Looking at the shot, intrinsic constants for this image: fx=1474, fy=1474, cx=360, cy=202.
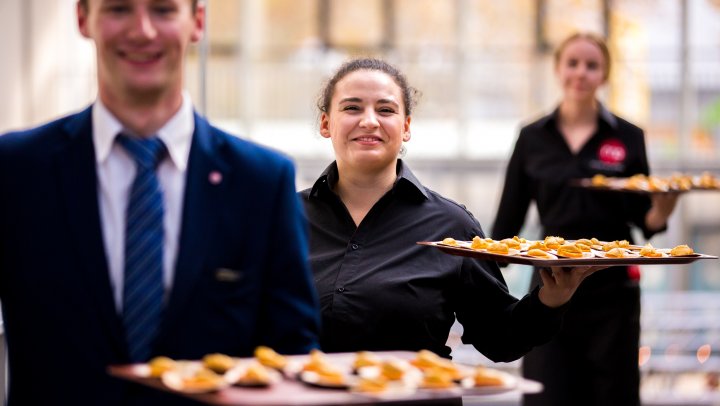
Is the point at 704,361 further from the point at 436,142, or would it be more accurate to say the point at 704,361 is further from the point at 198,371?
the point at 198,371

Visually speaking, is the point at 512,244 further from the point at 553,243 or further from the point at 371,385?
the point at 371,385

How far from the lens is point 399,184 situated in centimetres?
381

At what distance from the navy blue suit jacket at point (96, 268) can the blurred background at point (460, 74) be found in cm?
868

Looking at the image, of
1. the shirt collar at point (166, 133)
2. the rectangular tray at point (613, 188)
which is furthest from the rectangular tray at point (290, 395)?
the rectangular tray at point (613, 188)

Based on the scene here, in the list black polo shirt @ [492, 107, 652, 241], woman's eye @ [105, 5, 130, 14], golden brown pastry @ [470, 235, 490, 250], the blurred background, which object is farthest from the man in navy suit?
the blurred background

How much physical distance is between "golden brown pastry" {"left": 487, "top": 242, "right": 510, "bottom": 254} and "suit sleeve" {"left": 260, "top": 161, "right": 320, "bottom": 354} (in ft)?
3.40

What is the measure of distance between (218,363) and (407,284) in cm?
142

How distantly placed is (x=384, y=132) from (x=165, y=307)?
1.59 m

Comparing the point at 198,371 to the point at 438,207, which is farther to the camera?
the point at 438,207

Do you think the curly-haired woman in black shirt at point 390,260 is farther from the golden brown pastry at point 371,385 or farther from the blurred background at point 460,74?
the blurred background at point 460,74

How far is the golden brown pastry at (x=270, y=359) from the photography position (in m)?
2.23

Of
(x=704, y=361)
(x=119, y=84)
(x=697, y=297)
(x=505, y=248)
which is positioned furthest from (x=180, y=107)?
(x=697, y=297)

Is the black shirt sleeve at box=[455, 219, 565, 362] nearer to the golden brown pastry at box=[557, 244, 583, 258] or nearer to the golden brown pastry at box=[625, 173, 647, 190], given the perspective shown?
the golden brown pastry at box=[557, 244, 583, 258]

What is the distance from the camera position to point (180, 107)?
2.36 metres
